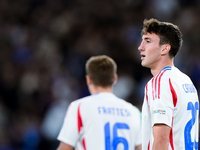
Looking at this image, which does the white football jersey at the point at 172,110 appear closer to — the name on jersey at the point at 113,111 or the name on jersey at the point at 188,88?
the name on jersey at the point at 188,88

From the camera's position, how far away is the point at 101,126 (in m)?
4.14

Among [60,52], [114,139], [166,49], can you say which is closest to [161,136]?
[166,49]

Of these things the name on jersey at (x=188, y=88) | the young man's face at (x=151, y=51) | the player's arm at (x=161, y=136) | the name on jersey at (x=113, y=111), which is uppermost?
the young man's face at (x=151, y=51)

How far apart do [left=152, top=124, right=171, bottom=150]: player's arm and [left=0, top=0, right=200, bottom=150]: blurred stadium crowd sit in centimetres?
601

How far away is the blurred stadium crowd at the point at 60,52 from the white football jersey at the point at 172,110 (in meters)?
5.86

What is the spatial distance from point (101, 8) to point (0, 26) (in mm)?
2873

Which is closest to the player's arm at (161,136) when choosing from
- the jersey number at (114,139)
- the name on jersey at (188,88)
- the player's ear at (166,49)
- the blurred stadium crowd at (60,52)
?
the name on jersey at (188,88)

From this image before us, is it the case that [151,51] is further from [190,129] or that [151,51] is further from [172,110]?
[190,129]

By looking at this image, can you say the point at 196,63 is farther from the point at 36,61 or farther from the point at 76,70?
the point at 36,61

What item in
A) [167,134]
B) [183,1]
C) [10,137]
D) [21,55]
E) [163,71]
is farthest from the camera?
[183,1]

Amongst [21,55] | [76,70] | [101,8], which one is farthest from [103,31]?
[21,55]

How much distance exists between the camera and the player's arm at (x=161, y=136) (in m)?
2.84

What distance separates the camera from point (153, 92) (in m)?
3.02

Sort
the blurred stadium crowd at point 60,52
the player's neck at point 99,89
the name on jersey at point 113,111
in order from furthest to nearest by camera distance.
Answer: the blurred stadium crowd at point 60,52 → the player's neck at point 99,89 → the name on jersey at point 113,111
